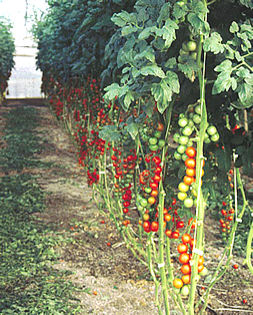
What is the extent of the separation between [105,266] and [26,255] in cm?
64

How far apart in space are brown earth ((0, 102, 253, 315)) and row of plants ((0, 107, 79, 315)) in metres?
0.10

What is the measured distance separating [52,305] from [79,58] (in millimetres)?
2936

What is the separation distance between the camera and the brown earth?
2.21 m

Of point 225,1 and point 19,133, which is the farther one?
point 19,133

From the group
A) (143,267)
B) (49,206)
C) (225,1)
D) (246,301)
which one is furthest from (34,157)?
(225,1)

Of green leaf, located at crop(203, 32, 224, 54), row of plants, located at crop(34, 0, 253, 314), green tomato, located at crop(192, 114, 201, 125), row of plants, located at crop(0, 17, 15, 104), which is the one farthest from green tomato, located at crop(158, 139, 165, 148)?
row of plants, located at crop(0, 17, 15, 104)

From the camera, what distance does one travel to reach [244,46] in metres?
1.19

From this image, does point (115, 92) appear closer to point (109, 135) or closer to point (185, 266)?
point (109, 135)

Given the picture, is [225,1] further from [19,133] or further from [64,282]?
[19,133]

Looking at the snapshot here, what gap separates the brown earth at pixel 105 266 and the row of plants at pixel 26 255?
10cm

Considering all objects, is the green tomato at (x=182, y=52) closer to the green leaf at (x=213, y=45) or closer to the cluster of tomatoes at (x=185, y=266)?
the green leaf at (x=213, y=45)

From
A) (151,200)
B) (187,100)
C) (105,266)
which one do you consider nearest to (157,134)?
(187,100)

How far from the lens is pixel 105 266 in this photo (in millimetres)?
2689

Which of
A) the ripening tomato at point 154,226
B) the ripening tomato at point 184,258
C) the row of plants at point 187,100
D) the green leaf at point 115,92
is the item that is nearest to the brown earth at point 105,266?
the row of plants at point 187,100
